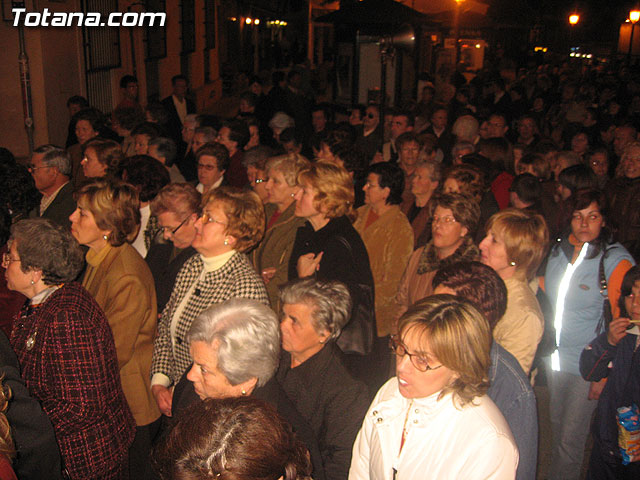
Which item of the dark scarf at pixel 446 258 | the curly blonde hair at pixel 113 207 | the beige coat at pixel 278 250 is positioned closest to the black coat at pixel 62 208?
the curly blonde hair at pixel 113 207

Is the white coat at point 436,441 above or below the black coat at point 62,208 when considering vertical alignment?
below

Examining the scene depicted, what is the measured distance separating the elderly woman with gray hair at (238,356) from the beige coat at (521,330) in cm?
122

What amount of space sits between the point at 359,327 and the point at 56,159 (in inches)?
124

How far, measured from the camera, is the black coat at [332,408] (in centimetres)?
256

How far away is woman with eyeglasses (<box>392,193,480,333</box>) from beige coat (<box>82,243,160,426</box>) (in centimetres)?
172

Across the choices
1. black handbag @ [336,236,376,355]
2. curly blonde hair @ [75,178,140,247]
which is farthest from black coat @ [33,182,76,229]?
black handbag @ [336,236,376,355]

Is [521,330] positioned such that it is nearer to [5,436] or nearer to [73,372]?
[73,372]

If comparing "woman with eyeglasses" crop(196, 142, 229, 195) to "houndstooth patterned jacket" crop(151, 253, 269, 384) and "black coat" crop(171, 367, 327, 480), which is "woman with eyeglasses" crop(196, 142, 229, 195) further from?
"black coat" crop(171, 367, 327, 480)

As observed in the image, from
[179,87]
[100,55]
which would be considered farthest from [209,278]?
[100,55]

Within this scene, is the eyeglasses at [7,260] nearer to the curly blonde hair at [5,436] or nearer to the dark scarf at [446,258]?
the curly blonde hair at [5,436]

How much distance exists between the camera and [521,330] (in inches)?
120

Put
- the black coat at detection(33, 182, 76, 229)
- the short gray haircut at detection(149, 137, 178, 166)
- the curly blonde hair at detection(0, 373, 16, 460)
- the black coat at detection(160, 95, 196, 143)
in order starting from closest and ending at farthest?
the curly blonde hair at detection(0, 373, 16, 460), the black coat at detection(33, 182, 76, 229), the short gray haircut at detection(149, 137, 178, 166), the black coat at detection(160, 95, 196, 143)

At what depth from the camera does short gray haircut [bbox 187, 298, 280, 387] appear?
95.7 inches

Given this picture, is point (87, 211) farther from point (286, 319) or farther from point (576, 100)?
point (576, 100)
